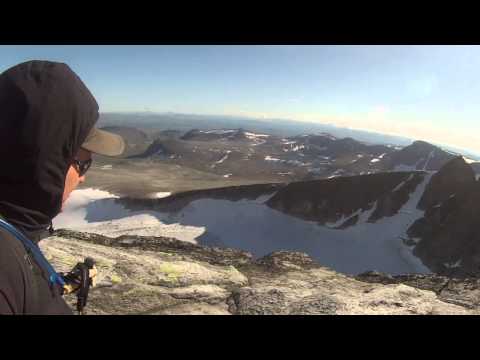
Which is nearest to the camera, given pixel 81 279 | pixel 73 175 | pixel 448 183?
pixel 73 175

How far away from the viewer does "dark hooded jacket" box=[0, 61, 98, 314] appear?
2148 millimetres

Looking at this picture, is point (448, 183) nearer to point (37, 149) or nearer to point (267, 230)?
point (267, 230)

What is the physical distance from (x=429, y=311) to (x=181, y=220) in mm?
51691

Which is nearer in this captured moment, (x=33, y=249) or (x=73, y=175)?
(x=33, y=249)

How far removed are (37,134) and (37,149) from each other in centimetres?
9

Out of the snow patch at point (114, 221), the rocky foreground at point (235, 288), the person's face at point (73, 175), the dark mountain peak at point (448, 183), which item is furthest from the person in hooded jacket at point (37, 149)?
the dark mountain peak at point (448, 183)

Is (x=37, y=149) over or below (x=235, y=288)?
over

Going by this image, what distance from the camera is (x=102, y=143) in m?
2.87

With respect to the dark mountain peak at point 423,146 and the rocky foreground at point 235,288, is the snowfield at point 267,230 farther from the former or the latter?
the dark mountain peak at point 423,146

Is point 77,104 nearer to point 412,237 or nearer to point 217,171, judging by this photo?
point 412,237

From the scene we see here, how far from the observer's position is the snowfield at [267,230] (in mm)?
42438

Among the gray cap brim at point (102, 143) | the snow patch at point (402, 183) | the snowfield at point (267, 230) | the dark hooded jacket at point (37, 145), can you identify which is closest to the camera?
the dark hooded jacket at point (37, 145)

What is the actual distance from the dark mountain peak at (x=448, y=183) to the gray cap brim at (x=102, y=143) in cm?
5291

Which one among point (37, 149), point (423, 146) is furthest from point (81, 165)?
point (423, 146)
